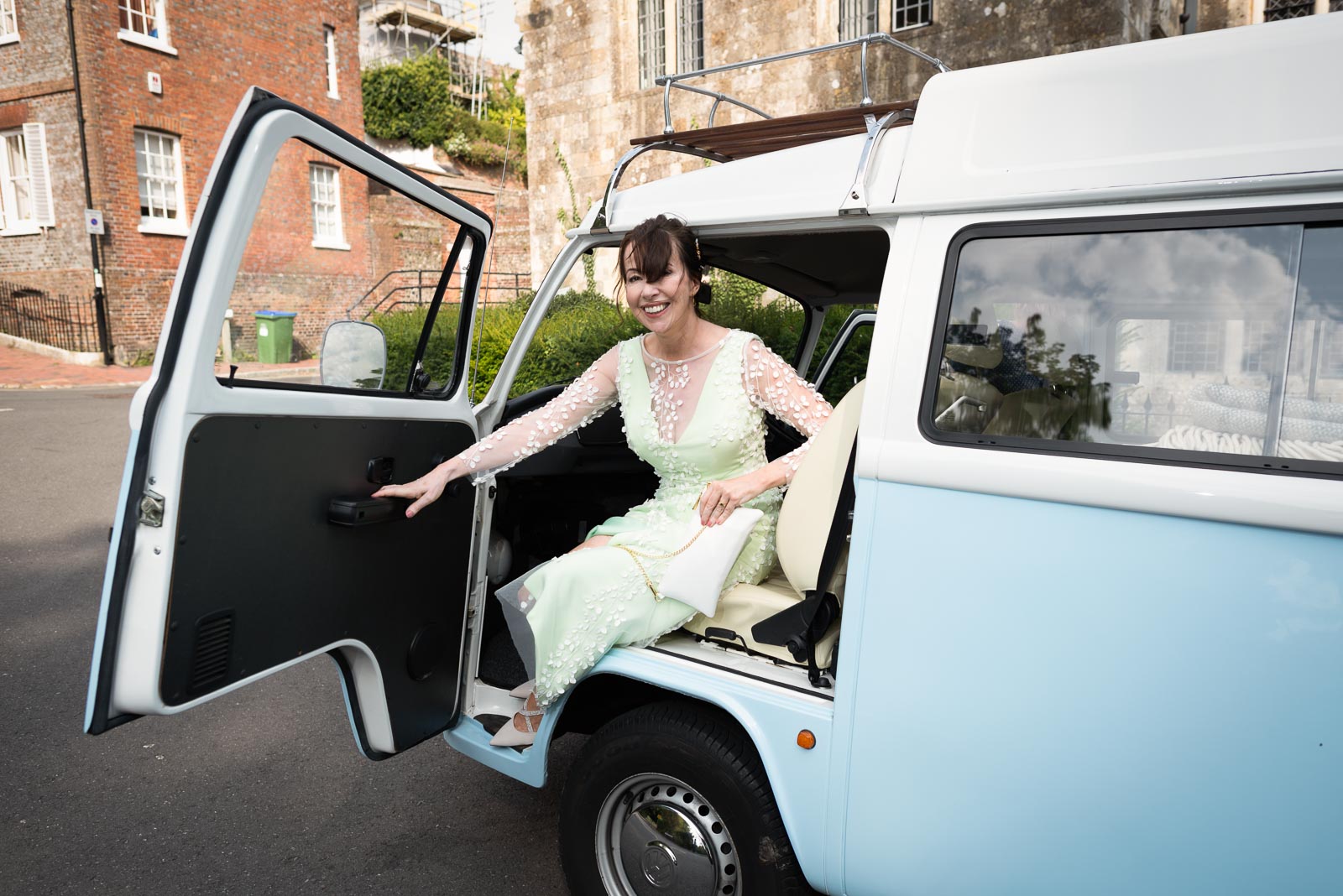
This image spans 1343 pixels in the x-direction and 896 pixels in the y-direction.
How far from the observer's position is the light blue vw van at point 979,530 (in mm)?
1613

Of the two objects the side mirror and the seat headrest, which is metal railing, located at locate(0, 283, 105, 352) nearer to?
the side mirror

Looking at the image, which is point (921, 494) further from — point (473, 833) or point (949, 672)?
point (473, 833)

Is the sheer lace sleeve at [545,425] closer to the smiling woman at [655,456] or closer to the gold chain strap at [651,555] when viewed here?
the smiling woman at [655,456]

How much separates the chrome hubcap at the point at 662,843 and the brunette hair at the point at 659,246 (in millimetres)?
1467

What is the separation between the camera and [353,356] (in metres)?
2.69

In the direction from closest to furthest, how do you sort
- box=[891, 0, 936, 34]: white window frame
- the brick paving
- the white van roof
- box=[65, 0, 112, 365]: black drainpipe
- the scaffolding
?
the white van roof
box=[891, 0, 936, 34]: white window frame
the brick paving
box=[65, 0, 112, 365]: black drainpipe
the scaffolding

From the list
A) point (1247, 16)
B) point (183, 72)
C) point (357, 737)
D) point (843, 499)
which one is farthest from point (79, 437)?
point (1247, 16)

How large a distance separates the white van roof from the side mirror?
1.45 meters

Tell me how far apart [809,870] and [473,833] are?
1.55 metres

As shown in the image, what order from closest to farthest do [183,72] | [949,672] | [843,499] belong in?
[949,672] → [843,499] → [183,72]

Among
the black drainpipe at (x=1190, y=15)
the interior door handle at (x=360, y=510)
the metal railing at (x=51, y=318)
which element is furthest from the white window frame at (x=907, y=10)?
the metal railing at (x=51, y=318)

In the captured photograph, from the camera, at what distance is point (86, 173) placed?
1783 centimetres

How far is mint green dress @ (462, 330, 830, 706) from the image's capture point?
2.49 m

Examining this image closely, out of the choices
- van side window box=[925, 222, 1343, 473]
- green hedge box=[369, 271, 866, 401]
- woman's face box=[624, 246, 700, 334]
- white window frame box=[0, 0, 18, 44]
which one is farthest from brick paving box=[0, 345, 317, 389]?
van side window box=[925, 222, 1343, 473]
